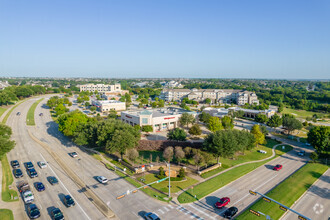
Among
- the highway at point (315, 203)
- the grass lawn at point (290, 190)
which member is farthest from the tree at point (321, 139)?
the highway at point (315, 203)

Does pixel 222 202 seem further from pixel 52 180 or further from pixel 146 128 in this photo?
pixel 146 128

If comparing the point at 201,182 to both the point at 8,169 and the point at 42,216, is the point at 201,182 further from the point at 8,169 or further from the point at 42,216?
the point at 8,169

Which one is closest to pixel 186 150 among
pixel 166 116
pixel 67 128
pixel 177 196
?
pixel 177 196

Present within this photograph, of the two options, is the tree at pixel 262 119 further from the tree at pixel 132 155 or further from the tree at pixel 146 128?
the tree at pixel 132 155

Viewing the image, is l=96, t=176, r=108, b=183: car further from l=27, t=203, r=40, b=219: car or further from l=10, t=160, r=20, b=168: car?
l=10, t=160, r=20, b=168: car

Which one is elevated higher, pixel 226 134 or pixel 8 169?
pixel 226 134

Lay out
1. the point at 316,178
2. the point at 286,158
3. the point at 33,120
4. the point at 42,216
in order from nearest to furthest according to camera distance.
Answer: the point at 42,216
the point at 316,178
the point at 286,158
the point at 33,120
